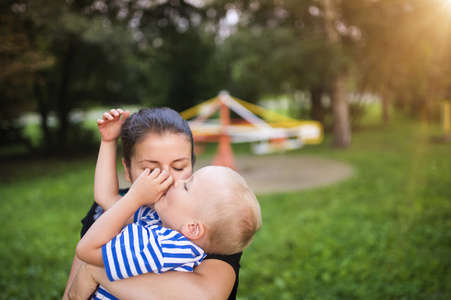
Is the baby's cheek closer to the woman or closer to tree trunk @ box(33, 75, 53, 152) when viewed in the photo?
the woman

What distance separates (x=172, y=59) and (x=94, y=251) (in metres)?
15.6

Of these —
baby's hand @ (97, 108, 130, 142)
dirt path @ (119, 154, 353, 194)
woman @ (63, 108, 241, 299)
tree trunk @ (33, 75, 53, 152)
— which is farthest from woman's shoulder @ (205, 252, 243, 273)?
tree trunk @ (33, 75, 53, 152)

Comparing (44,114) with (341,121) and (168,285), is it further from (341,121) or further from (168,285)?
(168,285)

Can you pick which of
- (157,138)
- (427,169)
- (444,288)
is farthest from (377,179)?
(157,138)

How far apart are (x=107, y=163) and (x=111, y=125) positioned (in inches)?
6.4

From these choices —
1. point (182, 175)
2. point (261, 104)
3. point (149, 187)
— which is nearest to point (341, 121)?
point (261, 104)

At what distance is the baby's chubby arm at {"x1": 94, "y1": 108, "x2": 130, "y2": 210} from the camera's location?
1.60m

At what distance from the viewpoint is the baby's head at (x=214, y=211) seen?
139 centimetres

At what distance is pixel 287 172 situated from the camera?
31.2 ft

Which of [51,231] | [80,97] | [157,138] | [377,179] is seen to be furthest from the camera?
[80,97]

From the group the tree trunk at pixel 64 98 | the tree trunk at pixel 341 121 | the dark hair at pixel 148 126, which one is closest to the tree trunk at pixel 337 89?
the tree trunk at pixel 341 121

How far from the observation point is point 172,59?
16.3 m

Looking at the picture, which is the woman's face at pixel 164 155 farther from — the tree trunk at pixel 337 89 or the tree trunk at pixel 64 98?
the tree trunk at pixel 64 98

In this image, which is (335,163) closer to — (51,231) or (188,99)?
(51,231)
